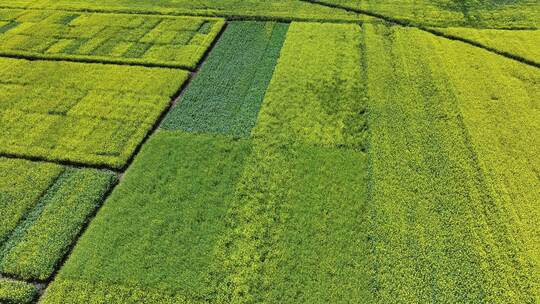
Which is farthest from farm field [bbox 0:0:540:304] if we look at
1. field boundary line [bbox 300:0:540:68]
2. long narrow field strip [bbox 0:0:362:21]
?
long narrow field strip [bbox 0:0:362:21]

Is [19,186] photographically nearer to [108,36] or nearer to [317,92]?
[108,36]

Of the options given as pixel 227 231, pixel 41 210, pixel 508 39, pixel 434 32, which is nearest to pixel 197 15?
pixel 434 32

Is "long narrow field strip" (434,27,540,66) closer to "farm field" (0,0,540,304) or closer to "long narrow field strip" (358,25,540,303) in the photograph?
"farm field" (0,0,540,304)

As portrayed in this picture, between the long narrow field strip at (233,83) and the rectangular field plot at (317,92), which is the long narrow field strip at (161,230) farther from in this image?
the rectangular field plot at (317,92)

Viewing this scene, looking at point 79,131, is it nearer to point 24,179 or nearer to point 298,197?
point 24,179

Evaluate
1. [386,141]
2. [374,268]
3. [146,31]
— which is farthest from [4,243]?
[146,31]

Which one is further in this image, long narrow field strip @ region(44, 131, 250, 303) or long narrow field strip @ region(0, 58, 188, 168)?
long narrow field strip @ region(0, 58, 188, 168)

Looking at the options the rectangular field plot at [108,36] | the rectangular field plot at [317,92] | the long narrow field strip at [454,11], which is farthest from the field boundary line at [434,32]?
the rectangular field plot at [108,36]
